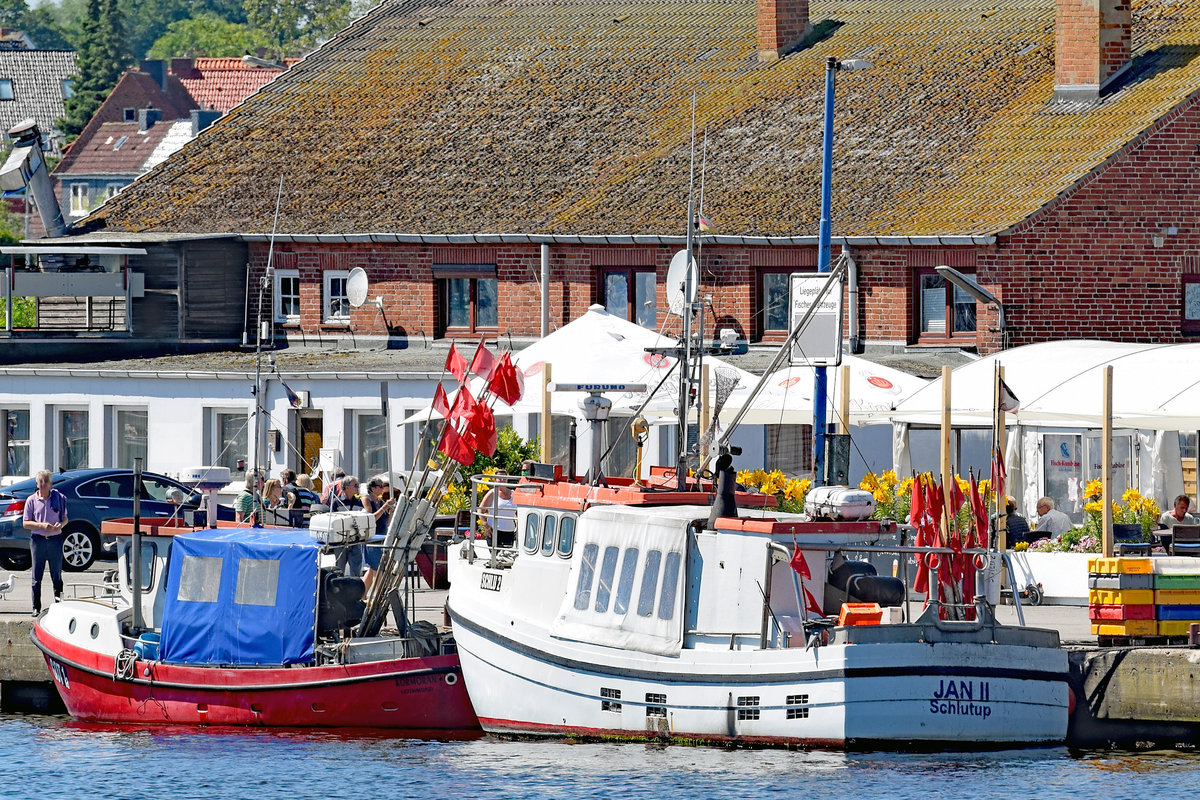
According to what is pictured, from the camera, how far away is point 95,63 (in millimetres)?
129000

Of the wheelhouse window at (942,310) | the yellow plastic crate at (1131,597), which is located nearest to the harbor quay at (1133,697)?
the yellow plastic crate at (1131,597)

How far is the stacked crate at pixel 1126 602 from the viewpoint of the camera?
24.3m

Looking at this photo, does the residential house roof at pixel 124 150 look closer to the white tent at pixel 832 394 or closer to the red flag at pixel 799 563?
the white tent at pixel 832 394

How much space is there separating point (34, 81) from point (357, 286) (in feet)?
325

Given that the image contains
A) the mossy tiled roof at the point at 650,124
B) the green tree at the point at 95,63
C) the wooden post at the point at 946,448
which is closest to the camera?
the wooden post at the point at 946,448

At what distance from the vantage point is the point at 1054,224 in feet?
130

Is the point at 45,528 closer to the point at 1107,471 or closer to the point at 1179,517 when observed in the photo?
the point at 1107,471

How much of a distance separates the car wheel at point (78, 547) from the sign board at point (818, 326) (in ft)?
41.1

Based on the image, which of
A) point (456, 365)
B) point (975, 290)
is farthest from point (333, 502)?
point (975, 290)

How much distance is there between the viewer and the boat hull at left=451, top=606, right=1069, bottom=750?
22812mm

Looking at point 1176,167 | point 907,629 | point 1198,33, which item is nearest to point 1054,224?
point 1176,167

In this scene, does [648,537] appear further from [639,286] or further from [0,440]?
[0,440]

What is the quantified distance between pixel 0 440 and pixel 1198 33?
23600 millimetres

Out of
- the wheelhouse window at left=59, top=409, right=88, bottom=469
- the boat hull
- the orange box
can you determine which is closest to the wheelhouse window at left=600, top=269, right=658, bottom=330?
the wheelhouse window at left=59, top=409, right=88, bottom=469
